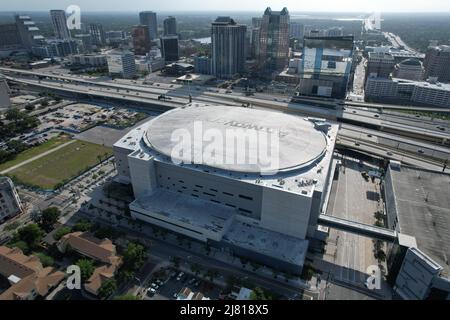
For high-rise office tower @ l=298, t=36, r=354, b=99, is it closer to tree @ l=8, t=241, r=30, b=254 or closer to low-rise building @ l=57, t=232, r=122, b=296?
low-rise building @ l=57, t=232, r=122, b=296

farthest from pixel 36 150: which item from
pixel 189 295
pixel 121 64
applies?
pixel 121 64

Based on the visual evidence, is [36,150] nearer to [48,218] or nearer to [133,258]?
[48,218]

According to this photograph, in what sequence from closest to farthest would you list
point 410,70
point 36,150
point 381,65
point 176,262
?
point 176,262
point 36,150
point 381,65
point 410,70

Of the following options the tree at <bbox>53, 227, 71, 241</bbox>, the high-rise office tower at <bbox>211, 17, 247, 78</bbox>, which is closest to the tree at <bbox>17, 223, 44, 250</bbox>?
the tree at <bbox>53, 227, 71, 241</bbox>

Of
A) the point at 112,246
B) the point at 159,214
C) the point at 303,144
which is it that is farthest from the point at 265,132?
the point at 112,246

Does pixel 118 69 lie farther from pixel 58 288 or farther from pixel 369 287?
pixel 369 287

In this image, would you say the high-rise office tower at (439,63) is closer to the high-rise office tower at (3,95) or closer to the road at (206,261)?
the road at (206,261)
